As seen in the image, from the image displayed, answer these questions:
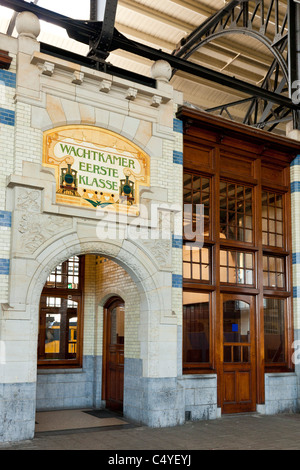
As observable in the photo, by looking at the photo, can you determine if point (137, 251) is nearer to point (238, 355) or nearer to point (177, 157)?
point (177, 157)

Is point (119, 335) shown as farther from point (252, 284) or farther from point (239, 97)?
point (239, 97)

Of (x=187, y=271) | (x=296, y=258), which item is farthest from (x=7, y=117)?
(x=296, y=258)

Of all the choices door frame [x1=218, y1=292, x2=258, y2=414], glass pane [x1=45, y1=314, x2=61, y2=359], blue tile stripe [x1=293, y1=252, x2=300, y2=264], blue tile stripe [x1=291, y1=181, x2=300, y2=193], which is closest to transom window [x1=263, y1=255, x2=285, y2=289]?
blue tile stripe [x1=293, y1=252, x2=300, y2=264]

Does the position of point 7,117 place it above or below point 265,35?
below

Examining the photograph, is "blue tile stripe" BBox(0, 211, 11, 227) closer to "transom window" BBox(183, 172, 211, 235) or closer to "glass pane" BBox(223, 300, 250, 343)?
"transom window" BBox(183, 172, 211, 235)

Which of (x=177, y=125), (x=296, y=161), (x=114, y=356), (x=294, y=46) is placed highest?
(x=294, y=46)

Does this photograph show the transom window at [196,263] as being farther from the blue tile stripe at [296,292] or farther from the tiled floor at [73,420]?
the tiled floor at [73,420]

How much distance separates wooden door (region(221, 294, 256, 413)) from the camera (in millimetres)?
10867

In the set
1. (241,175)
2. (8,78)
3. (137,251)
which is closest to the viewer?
(8,78)

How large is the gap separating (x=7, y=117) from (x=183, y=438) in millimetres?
6289

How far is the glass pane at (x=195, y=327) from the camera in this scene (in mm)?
10539

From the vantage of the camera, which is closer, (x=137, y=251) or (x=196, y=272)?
(x=137, y=251)

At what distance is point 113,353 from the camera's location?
448 inches

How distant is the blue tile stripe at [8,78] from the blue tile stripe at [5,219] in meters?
2.31
